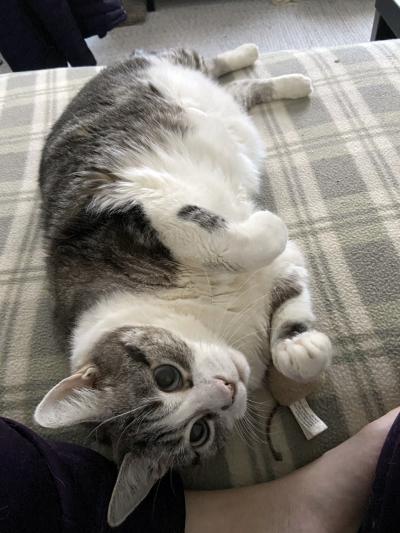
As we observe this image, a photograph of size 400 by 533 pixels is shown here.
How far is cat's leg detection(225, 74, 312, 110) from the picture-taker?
5.03 feet

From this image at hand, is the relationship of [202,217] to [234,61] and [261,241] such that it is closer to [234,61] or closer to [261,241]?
[261,241]

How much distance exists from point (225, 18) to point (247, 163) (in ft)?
7.91

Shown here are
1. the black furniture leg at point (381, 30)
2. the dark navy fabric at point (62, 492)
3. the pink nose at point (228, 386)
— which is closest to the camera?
the dark navy fabric at point (62, 492)

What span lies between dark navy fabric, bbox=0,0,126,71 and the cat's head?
1.86 metres

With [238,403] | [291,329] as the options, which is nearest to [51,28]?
[291,329]

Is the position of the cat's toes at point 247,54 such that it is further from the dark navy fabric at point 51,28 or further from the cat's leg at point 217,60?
the dark navy fabric at point 51,28

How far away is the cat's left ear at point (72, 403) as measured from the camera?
854 mm

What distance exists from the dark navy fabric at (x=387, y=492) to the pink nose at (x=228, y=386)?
0.29 meters

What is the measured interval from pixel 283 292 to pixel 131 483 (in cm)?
52

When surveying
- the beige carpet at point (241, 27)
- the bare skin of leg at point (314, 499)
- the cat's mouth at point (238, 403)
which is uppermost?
the beige carpet at point (241, 27)

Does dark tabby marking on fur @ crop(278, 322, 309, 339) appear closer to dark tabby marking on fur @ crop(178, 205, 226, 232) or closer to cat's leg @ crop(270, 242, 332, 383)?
cat's leg @ crop(270, 242, 332, 383)

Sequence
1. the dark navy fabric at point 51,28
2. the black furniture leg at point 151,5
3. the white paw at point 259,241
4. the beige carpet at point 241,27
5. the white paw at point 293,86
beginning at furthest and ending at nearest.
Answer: the black furniture leg at point 151,5 → the beige carpet at point 241,27 → the dark navy fabric at point 51,28 → the white paw at point 293,86 → the white paw at point 259,241

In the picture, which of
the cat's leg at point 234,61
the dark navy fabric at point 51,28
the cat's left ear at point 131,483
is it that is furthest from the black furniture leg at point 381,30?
the cat's left ear at point 131,483

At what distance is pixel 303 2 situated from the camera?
10.9ft
